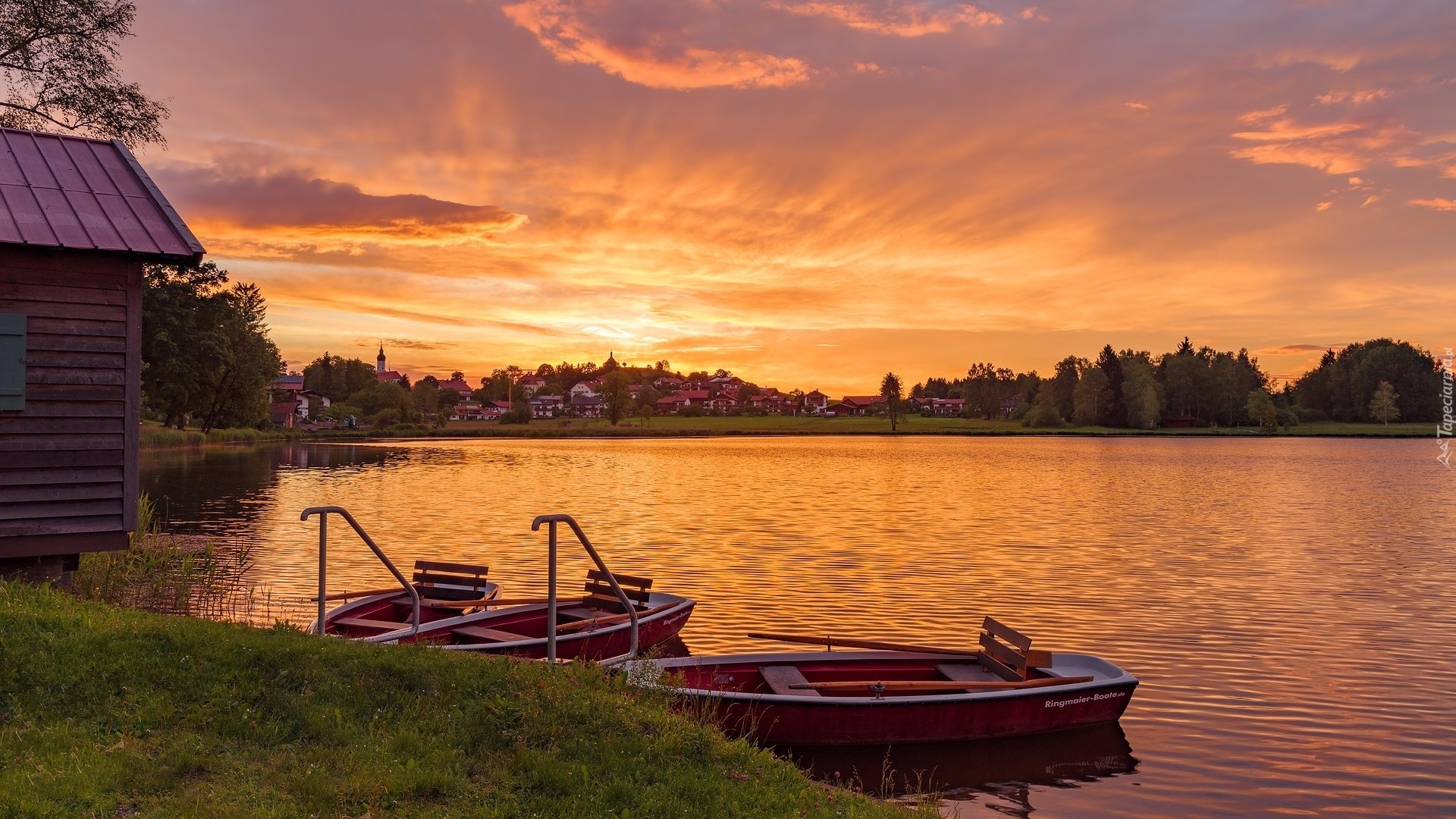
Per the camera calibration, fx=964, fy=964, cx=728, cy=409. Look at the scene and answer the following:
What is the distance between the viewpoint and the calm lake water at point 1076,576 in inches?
493

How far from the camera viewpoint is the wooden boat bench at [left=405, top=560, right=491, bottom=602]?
18547mm

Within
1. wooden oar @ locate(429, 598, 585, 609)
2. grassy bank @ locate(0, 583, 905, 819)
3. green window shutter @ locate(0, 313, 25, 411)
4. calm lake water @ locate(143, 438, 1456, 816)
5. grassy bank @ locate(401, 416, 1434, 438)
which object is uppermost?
green window shutter @ locate(0, 313, 25, 411)

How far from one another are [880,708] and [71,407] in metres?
13.0

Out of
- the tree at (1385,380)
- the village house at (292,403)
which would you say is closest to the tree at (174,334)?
the village house at (292,403)

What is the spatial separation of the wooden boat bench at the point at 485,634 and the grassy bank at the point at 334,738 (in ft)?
Answer: 12.3

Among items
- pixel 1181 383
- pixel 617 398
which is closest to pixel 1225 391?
pixel 1181 383

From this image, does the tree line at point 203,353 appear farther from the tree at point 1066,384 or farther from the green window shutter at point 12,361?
the tree at point 1066,384

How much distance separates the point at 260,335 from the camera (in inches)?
3713

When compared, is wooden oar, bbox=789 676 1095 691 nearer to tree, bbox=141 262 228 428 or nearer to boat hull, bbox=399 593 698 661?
boat hull, bbox=399 593 698 661

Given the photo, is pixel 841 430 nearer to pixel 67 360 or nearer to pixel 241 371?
pixel 241 371

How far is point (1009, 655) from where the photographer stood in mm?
14203

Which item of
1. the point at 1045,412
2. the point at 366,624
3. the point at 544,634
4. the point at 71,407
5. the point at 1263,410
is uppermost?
the point at 1263,410

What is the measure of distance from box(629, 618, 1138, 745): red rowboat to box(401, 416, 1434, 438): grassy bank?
138054mm

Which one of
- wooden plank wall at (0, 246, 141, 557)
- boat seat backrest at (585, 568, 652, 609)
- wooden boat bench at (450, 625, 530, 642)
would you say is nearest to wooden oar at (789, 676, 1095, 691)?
wooden boat bench at (450, 625, 530, 642)
